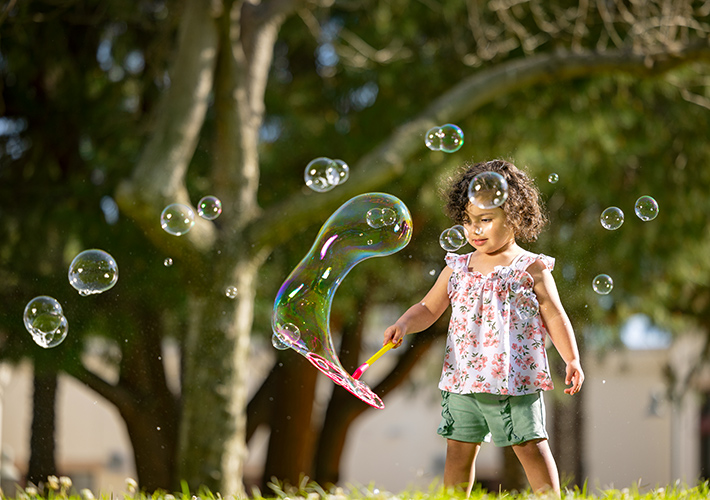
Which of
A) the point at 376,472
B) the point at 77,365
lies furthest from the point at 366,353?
the point at 376,472

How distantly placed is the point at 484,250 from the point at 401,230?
595 millimetres

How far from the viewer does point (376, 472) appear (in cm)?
1736

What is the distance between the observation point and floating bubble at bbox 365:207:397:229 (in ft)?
10.2

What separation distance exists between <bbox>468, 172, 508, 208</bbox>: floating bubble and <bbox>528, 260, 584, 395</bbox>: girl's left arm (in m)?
0.23

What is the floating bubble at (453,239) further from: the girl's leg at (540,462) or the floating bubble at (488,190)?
the girl's leg at (540,462)

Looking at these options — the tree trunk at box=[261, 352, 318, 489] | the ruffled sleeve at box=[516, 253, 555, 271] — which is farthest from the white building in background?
the ruffled sleeve at box=[516, 253, 555, 271]

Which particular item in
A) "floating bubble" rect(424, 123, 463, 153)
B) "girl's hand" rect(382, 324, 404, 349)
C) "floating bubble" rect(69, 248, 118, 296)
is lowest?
"girl's hand" rect(382, 324, 404, 349)

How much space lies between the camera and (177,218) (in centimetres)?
392

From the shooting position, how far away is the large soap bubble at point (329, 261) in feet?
9.68

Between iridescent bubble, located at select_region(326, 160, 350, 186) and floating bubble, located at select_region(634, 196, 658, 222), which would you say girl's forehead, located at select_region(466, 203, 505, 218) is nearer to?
floating bubble, located at select_region(634, 196, 658, 222)

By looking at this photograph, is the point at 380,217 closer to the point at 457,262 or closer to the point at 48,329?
the point at 457,262

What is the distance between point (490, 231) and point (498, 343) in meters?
0.35

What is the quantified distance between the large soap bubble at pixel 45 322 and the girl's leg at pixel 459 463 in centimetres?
195

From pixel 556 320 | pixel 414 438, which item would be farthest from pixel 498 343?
pixel 414 438
